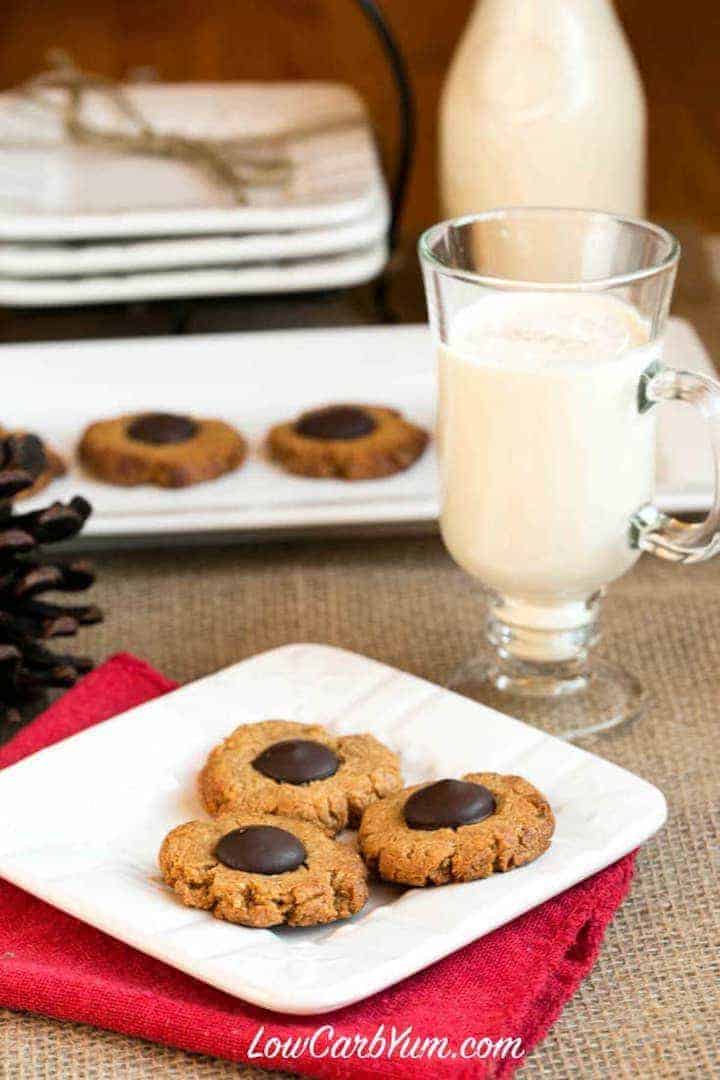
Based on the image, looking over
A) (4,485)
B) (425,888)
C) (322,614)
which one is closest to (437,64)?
(322,614)

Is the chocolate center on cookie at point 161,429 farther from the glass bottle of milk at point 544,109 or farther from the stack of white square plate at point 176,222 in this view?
the glass bottle of milk at point 544,109

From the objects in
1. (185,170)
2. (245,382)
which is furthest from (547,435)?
(185,170)

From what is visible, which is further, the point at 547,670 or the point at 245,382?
A: the point at 245,382

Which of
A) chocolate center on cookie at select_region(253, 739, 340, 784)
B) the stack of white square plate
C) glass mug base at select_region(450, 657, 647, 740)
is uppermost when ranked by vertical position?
the stack of white square plate

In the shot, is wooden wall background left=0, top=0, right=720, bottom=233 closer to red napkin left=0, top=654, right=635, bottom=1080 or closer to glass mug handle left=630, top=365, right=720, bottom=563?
glass mug handle left=630, top=365, right=720, bottom=563

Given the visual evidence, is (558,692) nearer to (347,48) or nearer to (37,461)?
(37,461)

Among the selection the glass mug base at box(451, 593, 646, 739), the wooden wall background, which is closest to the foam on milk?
the glass mug base at box(451, 593, 646, 739)
